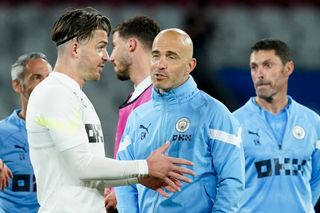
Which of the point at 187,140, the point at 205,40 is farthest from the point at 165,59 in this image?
the point at 205,40

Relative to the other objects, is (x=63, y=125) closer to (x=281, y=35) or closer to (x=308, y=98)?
(x=308, y=98)

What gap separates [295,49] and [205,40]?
1.56 m

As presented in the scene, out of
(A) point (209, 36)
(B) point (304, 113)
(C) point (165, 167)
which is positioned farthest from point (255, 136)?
(A) point (209, 36)

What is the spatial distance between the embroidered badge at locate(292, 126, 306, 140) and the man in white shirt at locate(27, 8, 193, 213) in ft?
6.55

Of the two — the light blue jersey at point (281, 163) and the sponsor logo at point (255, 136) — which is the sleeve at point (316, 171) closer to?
the light blue jersey at point (281, 163)

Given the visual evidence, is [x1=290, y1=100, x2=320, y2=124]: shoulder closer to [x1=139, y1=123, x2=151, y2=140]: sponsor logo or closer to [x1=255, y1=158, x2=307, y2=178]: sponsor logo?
[x1=255, y1=158, x2=307, y2=178]: sponsor logo

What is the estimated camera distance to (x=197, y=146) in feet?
15.3

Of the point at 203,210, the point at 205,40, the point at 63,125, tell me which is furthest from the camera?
the point at 205,40

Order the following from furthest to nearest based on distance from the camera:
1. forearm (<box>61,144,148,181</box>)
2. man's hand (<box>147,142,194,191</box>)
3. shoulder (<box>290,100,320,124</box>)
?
shoulder (<box>290,100,320,124</box>), man's hand (<box>147,142,194,191</box>), forearm (<box>61,144,148,181</box>)

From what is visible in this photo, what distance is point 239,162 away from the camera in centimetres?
466

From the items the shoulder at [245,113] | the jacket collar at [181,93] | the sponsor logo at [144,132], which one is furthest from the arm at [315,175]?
the sponsor logo at [144,132]

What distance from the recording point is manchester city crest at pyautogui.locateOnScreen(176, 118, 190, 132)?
15.4 ft

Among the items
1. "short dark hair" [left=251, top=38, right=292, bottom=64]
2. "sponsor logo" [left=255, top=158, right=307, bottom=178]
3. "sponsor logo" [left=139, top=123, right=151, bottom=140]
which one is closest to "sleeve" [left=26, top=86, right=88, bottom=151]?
"sponsor logo" [left=139, top=123, right=151, bottom=140]

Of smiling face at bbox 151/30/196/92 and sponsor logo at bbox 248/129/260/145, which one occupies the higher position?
smiling face at bbox 151/30/196/92
